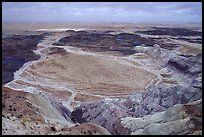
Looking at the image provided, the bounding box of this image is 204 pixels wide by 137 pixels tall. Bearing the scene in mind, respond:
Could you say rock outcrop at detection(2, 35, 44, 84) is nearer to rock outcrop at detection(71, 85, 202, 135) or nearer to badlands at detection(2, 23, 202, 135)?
badlands at detection(2, 23, 202, 135)

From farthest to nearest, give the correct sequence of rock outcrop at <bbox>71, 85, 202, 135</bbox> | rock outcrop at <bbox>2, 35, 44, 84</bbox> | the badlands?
rock outcrop at <bbox>2, 35, 44, 84</bbox> → rock outcrop at <bbox>71, 85, 202, 135</bbox> → the badlands

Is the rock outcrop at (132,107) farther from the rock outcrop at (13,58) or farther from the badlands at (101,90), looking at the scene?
the rock outcrop at (13,58)

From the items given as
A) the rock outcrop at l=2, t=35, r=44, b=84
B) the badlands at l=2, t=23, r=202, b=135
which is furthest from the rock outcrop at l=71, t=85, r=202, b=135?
the rock outcrop at l=2, t=35, r=44, b=84

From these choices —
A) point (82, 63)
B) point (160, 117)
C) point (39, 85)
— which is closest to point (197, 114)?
point (160, 117)

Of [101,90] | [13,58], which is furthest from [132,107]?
[13,58]

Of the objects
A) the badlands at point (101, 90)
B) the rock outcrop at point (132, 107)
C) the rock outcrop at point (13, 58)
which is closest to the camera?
the badlands at point (101, 90)

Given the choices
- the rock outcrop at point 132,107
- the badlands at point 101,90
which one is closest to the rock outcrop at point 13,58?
the badlands at point 101,90

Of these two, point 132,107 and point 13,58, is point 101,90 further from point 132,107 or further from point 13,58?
point 13,58

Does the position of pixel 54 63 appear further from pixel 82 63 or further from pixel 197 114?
pixel 197 114
